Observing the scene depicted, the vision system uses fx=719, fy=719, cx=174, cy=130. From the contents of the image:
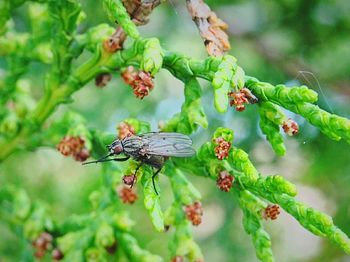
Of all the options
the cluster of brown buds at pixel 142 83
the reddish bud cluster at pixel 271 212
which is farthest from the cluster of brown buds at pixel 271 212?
the cluster of brown buds at pixel 142 83

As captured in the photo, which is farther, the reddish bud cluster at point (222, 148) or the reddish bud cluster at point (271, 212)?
the reddish bud cluster at point (271, 212)

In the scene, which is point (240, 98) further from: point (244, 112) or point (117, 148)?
point (244, 112)

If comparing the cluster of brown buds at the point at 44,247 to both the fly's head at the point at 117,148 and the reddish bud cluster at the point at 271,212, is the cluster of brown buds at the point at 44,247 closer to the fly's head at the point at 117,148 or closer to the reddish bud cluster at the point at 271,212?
the fly's head at the point at 117,148

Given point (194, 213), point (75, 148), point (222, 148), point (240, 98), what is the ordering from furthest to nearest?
1. point (75, 148)
2. point (194, 213)
3. point (222, 148)
4. point (240, 98)

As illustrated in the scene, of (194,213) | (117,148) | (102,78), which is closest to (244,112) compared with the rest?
(102,78)

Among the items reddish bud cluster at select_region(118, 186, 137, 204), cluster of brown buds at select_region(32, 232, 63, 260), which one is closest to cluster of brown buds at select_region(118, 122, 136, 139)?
reddish bud cluster at select_region(118, 186, 137, 204)

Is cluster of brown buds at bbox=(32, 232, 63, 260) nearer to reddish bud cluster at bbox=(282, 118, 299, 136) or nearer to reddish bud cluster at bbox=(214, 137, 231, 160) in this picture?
reddish bud cluster at bbox=(214, 137, 231, 160)
